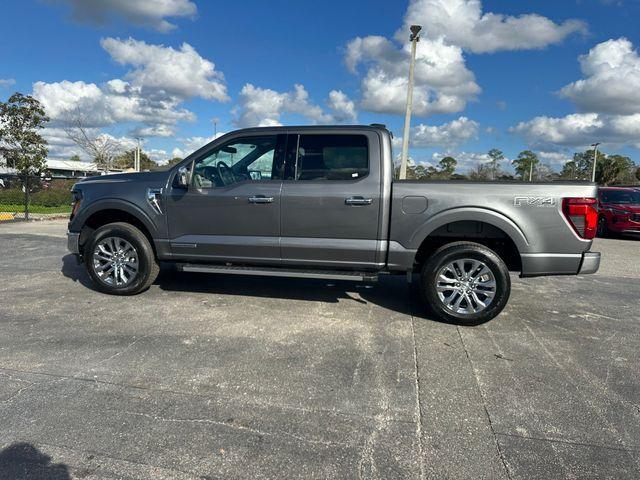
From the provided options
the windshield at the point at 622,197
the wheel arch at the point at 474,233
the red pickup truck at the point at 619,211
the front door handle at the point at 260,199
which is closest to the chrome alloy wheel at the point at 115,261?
the front door handle at the point at 260,199

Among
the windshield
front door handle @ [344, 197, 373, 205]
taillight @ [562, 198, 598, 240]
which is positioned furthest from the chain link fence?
the windshield

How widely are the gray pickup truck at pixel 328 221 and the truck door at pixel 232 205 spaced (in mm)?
13

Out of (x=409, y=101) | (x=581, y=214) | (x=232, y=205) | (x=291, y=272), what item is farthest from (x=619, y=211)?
(x=232, y=205)

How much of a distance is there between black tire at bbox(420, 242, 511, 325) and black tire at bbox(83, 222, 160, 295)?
10.8 ft

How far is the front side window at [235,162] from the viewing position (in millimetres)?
5070

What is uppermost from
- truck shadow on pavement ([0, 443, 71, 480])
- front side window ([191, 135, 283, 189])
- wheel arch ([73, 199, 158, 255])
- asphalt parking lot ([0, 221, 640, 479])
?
front side window ([191, 135, 283, 189])

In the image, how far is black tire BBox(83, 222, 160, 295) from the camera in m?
5.24

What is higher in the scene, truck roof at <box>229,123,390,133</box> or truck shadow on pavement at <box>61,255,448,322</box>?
truck roof at <box>229,123,390,133</box>

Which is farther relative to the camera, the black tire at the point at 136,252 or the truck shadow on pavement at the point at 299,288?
the truck shadow on pavement at the point at 299,288

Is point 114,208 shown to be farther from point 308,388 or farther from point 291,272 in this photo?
point 308,388

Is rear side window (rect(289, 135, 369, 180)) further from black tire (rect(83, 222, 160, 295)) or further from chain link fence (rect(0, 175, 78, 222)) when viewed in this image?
chain link fence (rect(0, 175, 78, 222))

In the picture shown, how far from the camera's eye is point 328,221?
477cm

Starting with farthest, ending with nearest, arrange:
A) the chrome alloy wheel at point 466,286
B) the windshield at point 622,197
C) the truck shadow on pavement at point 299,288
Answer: the windshield at point 622,197 → the truck shadow on pavement at point 299,288 → the chrome alloy wheel at point 466,286

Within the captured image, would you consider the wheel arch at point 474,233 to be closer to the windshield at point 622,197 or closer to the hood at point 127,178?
the hood at point 127,178
